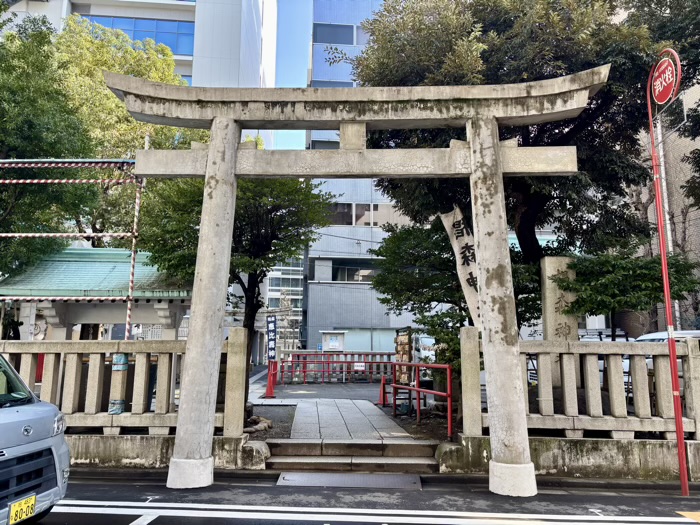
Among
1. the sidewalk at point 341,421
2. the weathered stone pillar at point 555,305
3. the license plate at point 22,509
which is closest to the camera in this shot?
the license plate at point 22,509

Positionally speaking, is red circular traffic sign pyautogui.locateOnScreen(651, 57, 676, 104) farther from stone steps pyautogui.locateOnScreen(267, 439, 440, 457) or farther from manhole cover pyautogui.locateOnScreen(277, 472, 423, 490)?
manhole cover pyautogui.locateOnScreen(277, 472, 423, 490)

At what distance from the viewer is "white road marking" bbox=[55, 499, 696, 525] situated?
18.1 ft

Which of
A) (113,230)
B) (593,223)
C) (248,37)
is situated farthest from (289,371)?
(248,37)

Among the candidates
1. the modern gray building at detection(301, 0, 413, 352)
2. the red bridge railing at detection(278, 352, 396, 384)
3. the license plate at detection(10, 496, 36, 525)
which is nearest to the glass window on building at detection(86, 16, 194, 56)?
the modern gray building at detection(301, 0, 413, 352)

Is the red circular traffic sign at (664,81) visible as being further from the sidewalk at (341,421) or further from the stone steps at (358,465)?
the sidewalk at (341,421)

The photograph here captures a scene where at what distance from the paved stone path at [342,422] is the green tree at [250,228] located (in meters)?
2.32

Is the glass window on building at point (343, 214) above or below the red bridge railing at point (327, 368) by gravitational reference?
above

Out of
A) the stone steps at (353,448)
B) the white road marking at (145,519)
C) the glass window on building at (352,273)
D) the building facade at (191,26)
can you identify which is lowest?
the white road marking at (145,519)

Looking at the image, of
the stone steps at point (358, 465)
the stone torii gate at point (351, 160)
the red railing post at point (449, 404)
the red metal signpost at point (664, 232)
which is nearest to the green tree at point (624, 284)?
the red metal signpost at point (664, 232)

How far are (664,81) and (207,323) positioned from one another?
7497mm

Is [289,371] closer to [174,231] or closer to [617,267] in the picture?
[174,231]

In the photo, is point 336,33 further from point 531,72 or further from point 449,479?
point 449,479

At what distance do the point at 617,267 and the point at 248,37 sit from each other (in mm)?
34814

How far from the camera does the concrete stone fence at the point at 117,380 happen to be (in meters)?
7.61
